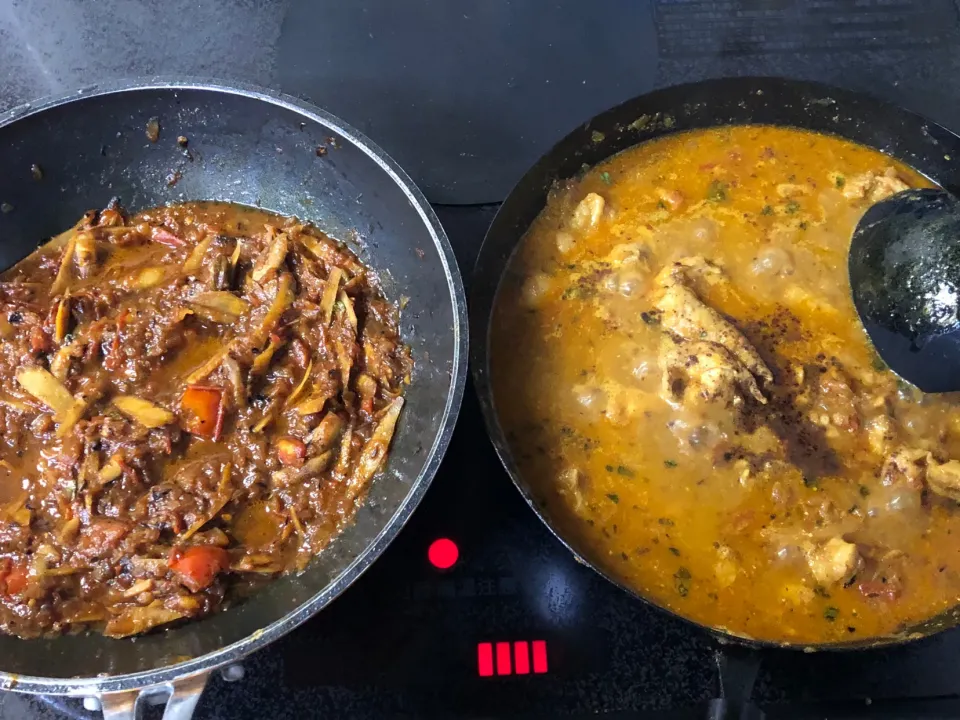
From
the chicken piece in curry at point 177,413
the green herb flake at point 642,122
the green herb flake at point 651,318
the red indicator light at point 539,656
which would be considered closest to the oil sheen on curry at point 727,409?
the green herb flake at point 651,318

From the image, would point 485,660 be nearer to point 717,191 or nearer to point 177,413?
point 177,413

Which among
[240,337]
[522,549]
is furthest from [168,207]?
[522,549]

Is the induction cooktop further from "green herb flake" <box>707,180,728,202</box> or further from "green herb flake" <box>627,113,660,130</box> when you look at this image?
"green herb flake" <box>707,180,728,202</box>

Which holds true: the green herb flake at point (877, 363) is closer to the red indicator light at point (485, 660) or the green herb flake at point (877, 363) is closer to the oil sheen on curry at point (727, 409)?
the oil sheen on curry at point (727, 409)

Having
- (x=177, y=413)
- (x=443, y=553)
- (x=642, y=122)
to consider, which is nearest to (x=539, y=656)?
(x=443, y=553)

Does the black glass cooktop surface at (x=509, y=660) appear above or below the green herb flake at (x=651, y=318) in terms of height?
below

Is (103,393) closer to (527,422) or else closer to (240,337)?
(240,337)
